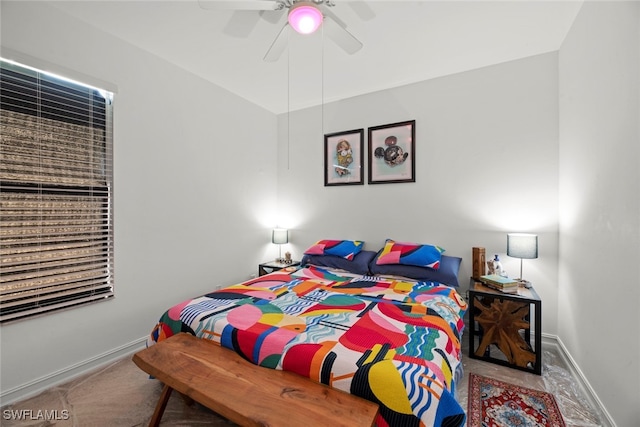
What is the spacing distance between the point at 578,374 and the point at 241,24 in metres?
3.58

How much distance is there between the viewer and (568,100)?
7.18ft

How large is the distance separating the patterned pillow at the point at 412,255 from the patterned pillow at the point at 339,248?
334 millimetres

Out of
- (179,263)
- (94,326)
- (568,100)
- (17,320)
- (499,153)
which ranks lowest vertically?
(94,326)

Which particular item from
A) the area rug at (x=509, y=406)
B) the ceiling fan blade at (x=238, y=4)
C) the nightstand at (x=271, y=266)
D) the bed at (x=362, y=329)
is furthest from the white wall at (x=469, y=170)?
the ceiling fan blade at (x=238, y=4)

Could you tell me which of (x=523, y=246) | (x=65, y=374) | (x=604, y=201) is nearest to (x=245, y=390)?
(x=65, y=374)

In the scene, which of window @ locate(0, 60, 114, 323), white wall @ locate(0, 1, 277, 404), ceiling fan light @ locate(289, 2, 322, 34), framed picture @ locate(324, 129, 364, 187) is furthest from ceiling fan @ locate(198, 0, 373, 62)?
framed picture @ locate(324, 129, 364, 187)

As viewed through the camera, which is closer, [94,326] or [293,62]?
[94,326]

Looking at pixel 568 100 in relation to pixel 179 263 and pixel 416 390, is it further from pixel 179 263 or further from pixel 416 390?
pixel 179 263

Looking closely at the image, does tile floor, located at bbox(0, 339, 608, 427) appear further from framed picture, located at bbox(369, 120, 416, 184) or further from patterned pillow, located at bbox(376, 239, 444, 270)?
framed picture, located at bbox(369, 120, 416, 184)

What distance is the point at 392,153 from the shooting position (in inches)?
125

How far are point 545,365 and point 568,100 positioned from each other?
7.06 ft

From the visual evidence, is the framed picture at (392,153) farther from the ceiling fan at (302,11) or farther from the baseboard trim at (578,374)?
the baseboard trim at (578,374)

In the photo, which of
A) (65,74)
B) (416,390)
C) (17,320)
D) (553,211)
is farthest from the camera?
(553,211)

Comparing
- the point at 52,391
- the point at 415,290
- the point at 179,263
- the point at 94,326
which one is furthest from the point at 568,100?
the point at 52,391
